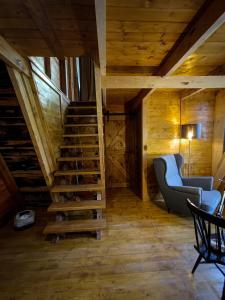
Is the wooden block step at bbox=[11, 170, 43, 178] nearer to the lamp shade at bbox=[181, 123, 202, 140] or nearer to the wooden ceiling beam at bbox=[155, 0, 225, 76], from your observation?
the wooden ceiling beam at bbox=[155, 0, 225, 76]

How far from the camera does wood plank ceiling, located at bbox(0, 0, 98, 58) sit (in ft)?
3.96

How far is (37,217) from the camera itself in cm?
304

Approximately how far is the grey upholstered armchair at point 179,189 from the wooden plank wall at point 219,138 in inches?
19.6

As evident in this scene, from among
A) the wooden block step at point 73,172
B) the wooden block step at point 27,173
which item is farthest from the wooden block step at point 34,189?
the wooden block step at point 73,172

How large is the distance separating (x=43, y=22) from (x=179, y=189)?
2745 mm

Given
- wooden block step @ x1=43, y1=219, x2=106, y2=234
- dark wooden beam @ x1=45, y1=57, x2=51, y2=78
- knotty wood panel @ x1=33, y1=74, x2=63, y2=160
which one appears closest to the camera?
wooden block step @ x1=43, y1=219, x2=106, y2=234

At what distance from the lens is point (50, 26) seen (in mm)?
1425

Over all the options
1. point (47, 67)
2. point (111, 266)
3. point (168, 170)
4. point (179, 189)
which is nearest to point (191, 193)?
point (179, 189)

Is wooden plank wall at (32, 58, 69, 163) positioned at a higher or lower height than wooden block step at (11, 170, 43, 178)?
higher

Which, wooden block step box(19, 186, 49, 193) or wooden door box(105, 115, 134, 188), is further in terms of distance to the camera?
wooden door box(105, 115, 134, 188)

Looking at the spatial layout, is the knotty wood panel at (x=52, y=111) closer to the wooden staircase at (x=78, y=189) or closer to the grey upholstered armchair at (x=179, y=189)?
the wooden staircase at (x=78, y=189)

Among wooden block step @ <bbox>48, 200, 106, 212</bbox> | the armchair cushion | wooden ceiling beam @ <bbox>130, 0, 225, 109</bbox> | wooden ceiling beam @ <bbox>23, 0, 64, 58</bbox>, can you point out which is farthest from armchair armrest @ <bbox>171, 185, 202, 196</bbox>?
wooden ceiling beam @ <bbox>23, 0, 64, 58</bbox>

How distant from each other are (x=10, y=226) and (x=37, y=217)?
0.42m

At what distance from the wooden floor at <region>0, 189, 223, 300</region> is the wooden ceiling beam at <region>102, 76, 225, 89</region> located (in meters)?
2.06
